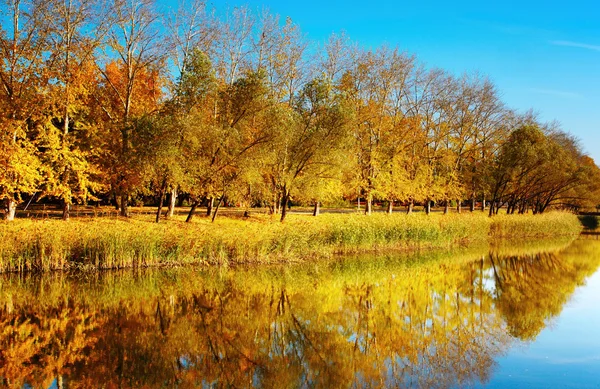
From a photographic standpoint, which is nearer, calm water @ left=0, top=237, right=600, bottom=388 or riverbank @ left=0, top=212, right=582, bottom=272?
calm water @ left=0, top=237, right=600, bottom=388

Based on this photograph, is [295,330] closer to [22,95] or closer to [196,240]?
[196,240]

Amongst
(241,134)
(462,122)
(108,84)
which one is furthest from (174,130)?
(462,122)

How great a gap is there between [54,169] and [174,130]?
5.94m

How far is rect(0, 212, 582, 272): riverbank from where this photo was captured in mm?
18311

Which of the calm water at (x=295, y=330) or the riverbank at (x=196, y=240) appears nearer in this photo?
the calm water at (x=295, y=330)

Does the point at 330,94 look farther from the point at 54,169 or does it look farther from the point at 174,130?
the point at 54,169

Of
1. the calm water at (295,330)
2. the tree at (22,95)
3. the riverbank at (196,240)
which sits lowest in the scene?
the calm water at (295,330)

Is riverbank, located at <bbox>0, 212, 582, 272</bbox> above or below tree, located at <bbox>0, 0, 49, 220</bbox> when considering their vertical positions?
below

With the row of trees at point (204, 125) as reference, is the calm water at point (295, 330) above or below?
below

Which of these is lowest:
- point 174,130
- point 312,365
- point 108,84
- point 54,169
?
point 312,365

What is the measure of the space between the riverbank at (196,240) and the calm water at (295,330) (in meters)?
0.97

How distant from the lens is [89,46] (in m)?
25.8

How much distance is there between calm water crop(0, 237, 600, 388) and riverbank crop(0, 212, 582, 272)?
0.97m

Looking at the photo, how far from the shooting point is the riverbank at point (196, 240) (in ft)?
60.1
